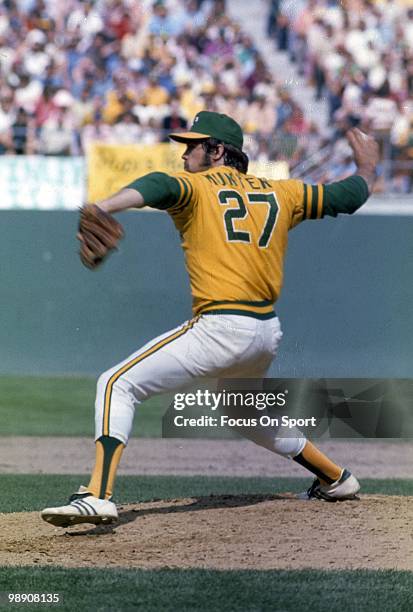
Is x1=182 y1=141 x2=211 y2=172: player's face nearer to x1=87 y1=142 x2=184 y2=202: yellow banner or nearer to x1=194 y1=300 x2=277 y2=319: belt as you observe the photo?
x1=194 y1=300 x2=277 y2=319: belt

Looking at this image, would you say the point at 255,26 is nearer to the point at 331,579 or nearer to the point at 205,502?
the point at 205,502

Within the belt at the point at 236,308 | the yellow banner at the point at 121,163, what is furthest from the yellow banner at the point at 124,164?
the belt at the point at 236,308

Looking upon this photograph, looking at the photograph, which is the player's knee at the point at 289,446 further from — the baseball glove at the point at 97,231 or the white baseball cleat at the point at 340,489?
the baseball glove at the point at 97,231

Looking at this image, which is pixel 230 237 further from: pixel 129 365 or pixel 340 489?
pixel 340 489

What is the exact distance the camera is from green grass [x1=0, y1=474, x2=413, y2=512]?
5.80 meters

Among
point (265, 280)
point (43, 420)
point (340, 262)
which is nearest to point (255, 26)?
point (340, 262)

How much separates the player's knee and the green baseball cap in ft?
4.39

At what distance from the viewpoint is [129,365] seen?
4293 millimetres

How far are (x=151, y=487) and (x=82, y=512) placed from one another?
225 cm

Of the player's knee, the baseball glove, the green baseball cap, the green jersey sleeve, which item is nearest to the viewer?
the baseball glove

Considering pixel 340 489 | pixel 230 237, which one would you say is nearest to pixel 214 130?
pixel 230 237

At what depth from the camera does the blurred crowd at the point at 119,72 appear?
10719 millimetres

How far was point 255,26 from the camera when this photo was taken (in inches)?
459

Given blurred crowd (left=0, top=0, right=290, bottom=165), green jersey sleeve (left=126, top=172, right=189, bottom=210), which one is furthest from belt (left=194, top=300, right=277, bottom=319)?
blurred crowd (left=0, top=0, right=290, bottom=165)
